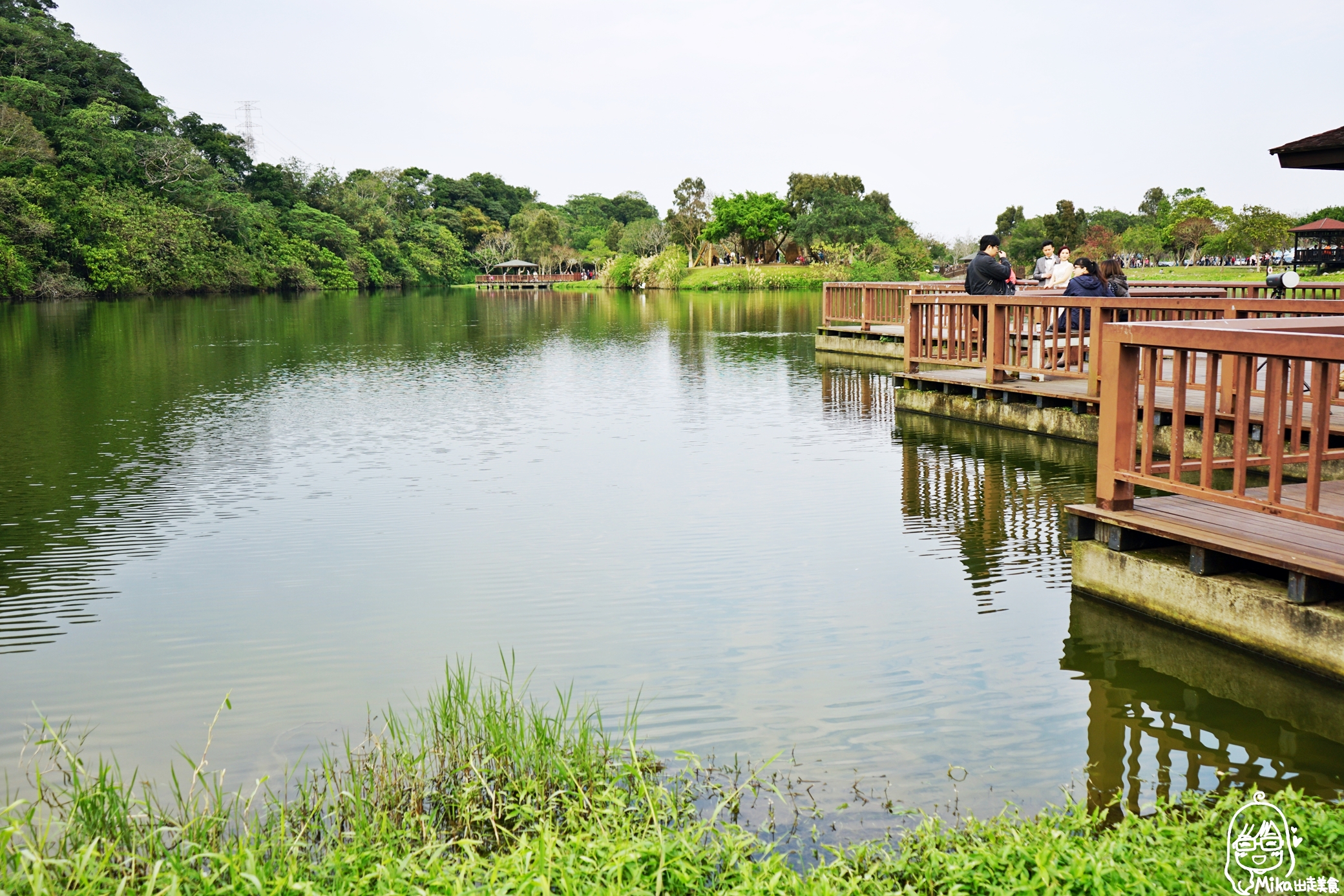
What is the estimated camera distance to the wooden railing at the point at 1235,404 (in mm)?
4715

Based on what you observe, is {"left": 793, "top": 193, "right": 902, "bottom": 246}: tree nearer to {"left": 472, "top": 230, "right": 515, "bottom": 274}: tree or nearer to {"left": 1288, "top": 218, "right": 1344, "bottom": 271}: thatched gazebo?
{"left": 472, "top": 230, "right": 515, "bottom": 274}: tree

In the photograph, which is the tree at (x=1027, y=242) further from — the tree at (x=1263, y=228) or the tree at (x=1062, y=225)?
the tree at (x=1263, y=228)

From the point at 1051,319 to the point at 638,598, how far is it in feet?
27.6

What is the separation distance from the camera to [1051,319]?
41.9 feet

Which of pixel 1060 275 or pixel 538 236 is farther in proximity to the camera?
pixel 538 236

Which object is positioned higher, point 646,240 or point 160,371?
point 646,240

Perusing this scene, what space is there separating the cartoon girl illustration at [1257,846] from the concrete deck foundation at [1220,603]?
1.61 meters

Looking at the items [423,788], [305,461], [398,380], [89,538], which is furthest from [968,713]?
[398,380]

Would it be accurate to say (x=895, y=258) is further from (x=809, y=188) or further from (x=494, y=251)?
(x=494, y=251)

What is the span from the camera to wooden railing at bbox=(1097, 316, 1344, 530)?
186 inches

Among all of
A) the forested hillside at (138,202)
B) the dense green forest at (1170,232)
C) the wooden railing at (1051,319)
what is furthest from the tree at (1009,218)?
the wooden railing at (1051,319)

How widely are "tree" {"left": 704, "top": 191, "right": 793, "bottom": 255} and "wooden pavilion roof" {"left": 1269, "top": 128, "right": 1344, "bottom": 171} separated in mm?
74005

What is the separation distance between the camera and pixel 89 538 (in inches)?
298

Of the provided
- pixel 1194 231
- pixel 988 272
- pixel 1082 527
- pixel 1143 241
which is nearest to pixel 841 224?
pixel 1143 241
